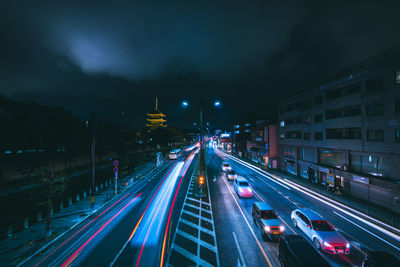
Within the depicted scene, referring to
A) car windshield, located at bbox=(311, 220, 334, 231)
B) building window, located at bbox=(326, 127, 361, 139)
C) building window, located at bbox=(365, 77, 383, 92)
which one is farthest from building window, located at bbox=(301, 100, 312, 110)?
car windshield, located at bbox=(311, 220, 334, 231)

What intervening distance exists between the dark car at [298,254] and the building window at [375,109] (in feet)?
61.5

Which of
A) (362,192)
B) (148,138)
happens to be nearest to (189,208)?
(362,192)

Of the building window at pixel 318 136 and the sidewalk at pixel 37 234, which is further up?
the building window at pixel 318 136

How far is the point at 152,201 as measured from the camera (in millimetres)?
18500

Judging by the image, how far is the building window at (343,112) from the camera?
2105cm

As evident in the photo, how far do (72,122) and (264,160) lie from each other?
5121 cm

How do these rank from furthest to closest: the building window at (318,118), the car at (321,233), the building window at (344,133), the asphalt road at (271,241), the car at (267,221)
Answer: the building window at (318,118) → the building window at (344,133) → the car at (267,221) → the car at (321,233) → the asphalt road at (271,241)

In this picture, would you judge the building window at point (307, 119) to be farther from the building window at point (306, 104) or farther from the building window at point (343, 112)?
the building window at point (343, 112)

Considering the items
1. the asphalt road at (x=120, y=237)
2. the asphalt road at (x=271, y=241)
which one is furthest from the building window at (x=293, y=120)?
the asphalt road at (x=120, y=237)

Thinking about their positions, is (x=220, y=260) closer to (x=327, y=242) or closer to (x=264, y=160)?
(x=327, y=242)

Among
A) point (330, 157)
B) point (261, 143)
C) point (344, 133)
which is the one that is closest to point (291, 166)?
point (330, 157)

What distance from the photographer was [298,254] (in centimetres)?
795

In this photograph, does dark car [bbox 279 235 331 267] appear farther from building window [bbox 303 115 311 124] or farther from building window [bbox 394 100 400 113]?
building window [bbox 303 115 311 124]

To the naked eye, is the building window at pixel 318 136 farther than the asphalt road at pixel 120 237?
Yes
